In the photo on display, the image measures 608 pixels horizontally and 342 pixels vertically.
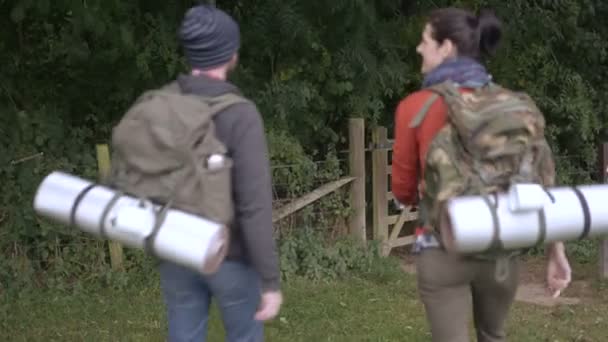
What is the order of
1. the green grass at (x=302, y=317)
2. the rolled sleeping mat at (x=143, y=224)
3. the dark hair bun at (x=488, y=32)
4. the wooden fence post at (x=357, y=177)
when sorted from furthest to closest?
the wooden fence post at (x=357, y=177) → the green grass at (x=302, y=317) → the dark hair bun at (x=488, y=32) → the rolled sleeping mat at (x=143, y=224)

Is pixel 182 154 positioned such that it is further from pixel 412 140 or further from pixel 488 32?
pixel 488 32

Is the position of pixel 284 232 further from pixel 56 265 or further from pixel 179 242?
pixel 179 242

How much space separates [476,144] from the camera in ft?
9.77

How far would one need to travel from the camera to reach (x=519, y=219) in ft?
9.48

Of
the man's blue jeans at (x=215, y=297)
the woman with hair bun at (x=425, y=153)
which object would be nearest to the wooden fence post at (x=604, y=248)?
the woman with hair bun at (x=425, y=153)

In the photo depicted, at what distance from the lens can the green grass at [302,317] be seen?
225 inches

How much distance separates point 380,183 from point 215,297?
17.9 feet

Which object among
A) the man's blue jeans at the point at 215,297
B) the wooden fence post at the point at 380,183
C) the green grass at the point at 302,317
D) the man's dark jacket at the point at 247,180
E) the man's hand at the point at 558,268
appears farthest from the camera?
the wooden fence post at the point at 380,183

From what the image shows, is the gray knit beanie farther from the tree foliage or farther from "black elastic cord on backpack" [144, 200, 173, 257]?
the tree foliage

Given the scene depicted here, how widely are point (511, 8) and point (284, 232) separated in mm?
2807

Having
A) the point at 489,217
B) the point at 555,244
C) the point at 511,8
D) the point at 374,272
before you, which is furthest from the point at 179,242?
the point at 511,8

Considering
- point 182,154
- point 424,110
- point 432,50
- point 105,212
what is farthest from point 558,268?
point 105,212

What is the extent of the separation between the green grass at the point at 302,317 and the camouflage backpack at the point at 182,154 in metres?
2.78

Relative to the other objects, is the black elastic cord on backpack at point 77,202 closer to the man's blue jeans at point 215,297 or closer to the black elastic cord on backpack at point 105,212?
the black elastic cord on backpack at point 105,212
